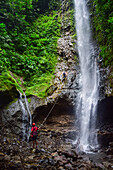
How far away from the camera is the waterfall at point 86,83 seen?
28.9ft

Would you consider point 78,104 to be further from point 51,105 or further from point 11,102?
point 11,102

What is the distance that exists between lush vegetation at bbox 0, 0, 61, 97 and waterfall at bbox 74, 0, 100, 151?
2.75 m

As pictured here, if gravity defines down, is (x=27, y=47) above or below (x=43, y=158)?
above

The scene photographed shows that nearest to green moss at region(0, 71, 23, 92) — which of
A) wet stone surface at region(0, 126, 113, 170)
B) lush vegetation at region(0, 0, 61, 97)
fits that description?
lush vegetation at region(0, 0, 61, 97)

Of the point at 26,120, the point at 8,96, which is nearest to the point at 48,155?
the point at 26,120

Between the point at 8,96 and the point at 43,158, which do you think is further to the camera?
the point at 8,96

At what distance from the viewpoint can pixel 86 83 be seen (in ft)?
36.1

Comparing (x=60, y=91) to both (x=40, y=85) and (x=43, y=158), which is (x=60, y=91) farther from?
(x=43, y=158)

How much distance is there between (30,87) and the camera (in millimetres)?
9781

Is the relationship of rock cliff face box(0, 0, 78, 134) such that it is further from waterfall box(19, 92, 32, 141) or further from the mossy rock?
waterfall box(19, 92, 32, 141)

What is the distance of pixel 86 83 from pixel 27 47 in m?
6.77

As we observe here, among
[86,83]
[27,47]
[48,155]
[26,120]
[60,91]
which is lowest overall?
[48,155]

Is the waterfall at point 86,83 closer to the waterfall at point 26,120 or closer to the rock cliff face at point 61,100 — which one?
the rock cliff face at point 61,100

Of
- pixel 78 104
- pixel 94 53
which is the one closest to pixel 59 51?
pixel 94 53
